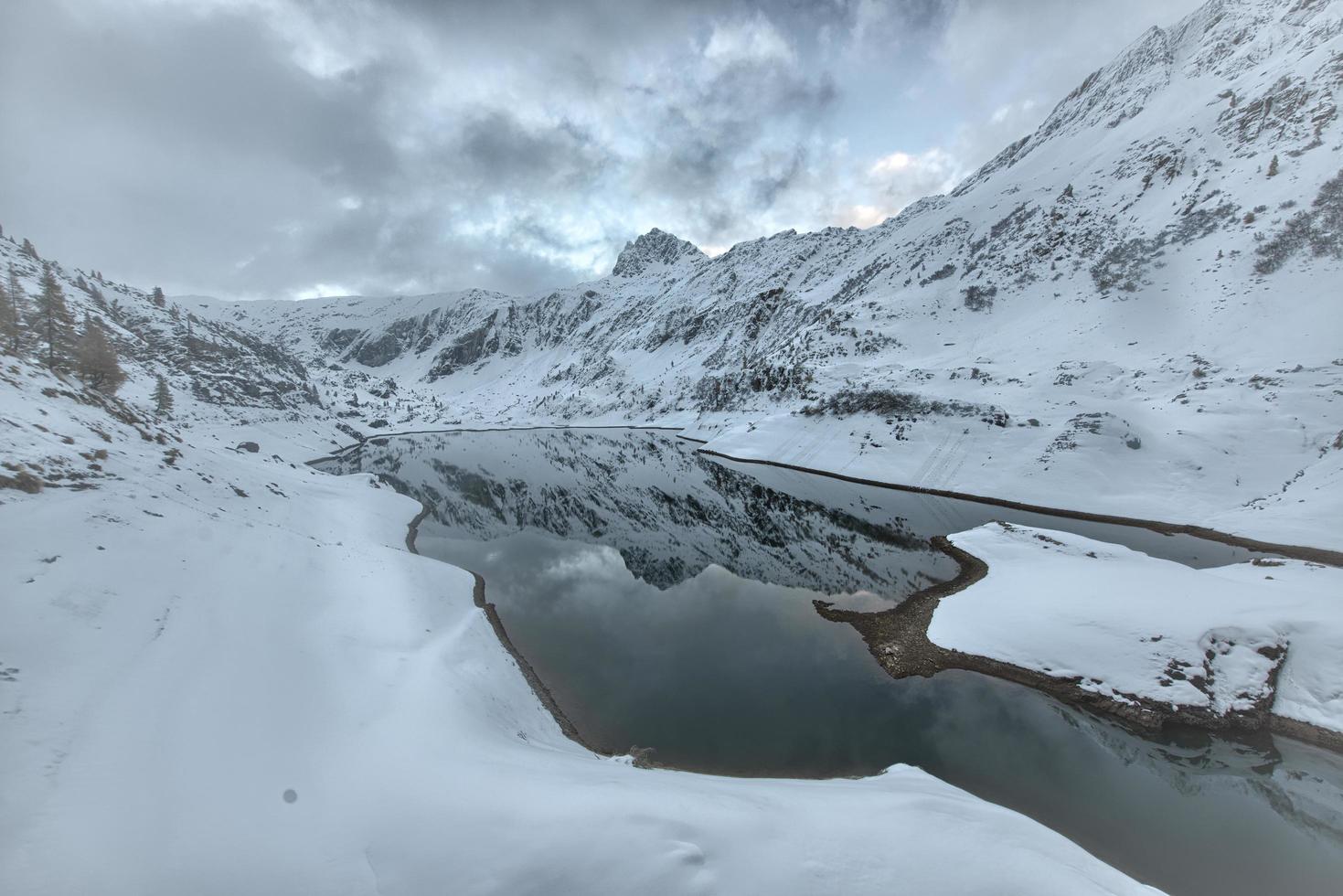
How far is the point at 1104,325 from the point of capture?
189ft

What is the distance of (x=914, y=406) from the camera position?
174 feet

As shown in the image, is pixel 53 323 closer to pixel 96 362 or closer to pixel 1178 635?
pixel 96 362

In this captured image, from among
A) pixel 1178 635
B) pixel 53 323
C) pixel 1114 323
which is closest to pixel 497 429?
pixel 53 323

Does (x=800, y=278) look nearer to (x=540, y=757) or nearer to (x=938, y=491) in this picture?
(x=938, y=491)

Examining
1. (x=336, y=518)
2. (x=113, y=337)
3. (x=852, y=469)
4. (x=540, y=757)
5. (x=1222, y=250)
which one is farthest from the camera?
(x=113, y=337)

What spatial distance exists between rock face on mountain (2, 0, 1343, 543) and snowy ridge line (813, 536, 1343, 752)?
18292mm

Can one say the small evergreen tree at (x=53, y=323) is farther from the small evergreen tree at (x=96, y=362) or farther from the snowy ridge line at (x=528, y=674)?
the snowy ridge line at (x=528, y=674)

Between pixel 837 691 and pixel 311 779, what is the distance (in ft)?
48.0

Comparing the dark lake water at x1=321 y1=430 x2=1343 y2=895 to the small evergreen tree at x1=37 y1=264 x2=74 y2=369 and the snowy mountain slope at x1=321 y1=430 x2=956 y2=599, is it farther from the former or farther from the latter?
the small evergreen tree at x1=37 y1=264 x2=74 y2=369

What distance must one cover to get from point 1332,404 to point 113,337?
14194 centimetres

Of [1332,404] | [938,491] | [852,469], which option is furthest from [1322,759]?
[852,469]

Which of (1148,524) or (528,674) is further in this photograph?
(1148,524)

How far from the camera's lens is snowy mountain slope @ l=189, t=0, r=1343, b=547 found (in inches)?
1357

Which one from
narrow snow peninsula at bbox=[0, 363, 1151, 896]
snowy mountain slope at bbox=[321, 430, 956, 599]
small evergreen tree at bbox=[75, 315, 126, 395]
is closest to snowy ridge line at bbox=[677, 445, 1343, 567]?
snowy mountain slope at bbox=[321, 430, 956, 599]
